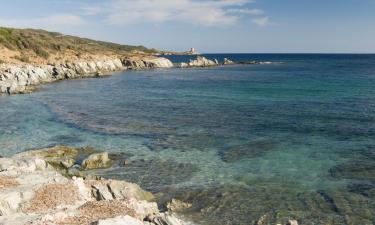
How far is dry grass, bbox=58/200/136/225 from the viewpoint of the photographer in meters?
18.1

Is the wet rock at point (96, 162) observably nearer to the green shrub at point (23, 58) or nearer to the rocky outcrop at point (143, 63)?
the green shrub at point (23, 58)

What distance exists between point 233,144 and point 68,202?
2134 centimetres

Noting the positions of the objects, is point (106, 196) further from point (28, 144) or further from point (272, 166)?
point (28, 144)

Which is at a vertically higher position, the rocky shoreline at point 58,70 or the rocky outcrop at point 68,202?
the rocky shoreline at point 58,70

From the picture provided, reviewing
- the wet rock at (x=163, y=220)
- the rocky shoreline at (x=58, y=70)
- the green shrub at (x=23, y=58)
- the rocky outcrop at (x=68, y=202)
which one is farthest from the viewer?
the green shrub at (x=23, y=58)

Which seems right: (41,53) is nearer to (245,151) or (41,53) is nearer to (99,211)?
(245,151)

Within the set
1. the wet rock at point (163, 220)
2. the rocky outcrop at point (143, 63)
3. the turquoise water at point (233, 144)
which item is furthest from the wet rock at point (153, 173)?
the rocky outcrop at point (143, 63)

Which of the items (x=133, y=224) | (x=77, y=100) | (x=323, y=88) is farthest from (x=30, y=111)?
(x=323, y=88)

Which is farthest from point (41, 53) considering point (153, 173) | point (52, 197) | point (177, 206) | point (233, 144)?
point (52, 197)

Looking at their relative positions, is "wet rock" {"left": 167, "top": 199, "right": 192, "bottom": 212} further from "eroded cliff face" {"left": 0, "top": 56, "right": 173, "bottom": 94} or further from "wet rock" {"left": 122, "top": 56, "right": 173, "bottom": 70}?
"wet rock" {"left": 122, "top": 56, "right": 173, "bottom": 70}

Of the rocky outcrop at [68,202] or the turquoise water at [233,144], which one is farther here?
the turquoise water at [233,144]

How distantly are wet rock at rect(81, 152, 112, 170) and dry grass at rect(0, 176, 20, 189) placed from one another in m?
9.23

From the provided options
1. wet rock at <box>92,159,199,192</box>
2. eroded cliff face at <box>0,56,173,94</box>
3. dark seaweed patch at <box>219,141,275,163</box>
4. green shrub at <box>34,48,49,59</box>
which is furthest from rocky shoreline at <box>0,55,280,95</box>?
dark seaweed patch at <box>219,141,275,163</box>

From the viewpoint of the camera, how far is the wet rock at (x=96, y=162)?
109 ft
